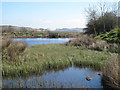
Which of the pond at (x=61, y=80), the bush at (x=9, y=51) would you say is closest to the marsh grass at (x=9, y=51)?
the bush at (x=9, y=51)

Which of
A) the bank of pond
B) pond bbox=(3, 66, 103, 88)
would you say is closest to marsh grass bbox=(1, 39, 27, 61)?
the bank of pond

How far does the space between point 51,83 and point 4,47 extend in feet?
10.9

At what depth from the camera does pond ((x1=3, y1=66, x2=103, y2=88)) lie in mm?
4425

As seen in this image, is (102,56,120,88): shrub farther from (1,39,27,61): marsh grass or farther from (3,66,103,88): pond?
(1,39,27,61): marsh grass

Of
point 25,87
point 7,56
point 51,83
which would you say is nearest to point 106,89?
point 51,83

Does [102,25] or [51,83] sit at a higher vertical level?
[102,25]

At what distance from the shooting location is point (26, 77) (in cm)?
527

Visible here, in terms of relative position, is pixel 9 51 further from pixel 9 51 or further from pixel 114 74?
pixel 114 74

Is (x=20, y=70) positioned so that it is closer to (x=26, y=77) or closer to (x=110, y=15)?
(x=26, y=77)

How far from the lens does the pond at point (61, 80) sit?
14.5 feet

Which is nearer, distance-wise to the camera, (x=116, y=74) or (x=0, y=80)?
(x=116, y=74)

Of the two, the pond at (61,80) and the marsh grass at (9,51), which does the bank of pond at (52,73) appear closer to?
the pond at (61,80)

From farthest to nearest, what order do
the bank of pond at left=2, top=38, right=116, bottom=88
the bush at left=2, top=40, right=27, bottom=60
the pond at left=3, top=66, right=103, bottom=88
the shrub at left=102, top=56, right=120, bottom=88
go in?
the bush at left=2, top=40, right=27, bottom=60 → the bank of pond at left=2, top=38, right=116, bottom=88 → the pond at left=3, top=66, right=103, bottom=88 → the shrub at left=102, top=56, right=120, bottom=88

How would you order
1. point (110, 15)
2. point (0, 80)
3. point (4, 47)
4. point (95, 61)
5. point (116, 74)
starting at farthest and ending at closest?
point (110, 15) → point (95, 61) → point (4, 47) → point (0, 80) → point (116, 74)
